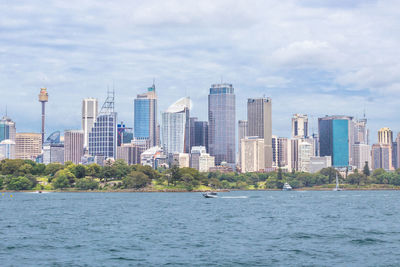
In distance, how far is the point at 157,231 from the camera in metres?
99.6

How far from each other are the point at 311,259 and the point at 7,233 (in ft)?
168

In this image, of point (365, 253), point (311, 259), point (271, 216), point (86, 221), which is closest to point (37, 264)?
point (311, 259)

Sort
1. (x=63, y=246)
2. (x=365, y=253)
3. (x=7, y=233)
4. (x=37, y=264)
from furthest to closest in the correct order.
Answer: (x=7, y=233) < (x=63, y=246) < (x=365, y=253) < (x=37, y=264)

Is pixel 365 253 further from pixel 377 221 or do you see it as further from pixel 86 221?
pixel 86 221

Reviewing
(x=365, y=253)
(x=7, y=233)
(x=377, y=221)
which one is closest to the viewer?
(x=365, y=253)

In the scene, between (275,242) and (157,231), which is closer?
(275,242)

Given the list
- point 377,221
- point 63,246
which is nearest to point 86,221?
point 63,246

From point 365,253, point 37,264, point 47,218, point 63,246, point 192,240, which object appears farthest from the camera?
point 47,218

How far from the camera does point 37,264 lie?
67.8m

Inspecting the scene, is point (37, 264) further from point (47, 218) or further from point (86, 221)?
point (47, 218)

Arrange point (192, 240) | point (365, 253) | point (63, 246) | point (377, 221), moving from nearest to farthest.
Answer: point (365, 253)
point (63, 246)
point (192, 240)
point (377, 221)

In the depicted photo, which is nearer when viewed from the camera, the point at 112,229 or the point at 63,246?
the point at 63,246

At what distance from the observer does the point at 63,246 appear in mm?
81375

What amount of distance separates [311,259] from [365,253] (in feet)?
28.5
